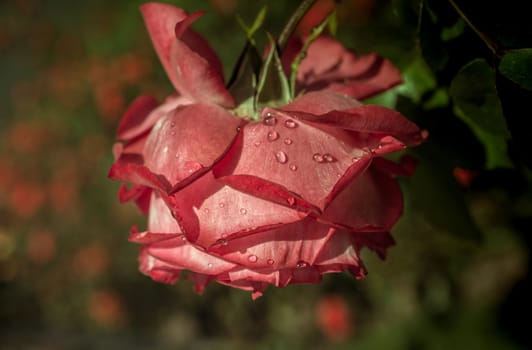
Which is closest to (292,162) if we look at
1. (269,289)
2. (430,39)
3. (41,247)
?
(430,39)

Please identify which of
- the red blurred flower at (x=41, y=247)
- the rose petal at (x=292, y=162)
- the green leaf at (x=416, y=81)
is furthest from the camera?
the red blurred flower at (x=41, y=247)

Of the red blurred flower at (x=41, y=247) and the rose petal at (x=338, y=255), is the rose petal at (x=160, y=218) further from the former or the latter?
the red blurred flower at (x=41, y=247)

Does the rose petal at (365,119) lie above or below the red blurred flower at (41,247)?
above

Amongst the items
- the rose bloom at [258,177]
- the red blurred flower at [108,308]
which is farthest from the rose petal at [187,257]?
the red blurred flower at [108,308]

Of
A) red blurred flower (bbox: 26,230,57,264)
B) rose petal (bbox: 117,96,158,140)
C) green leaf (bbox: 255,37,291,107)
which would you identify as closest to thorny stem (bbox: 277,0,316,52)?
green leaf (bbox: 255,37,291,107)

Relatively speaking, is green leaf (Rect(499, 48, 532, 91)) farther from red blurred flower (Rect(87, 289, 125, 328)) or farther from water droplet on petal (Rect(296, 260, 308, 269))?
red blurred flower (Rect(87, 289, 125, 328))

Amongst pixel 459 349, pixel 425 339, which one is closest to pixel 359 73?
pixel 459 349

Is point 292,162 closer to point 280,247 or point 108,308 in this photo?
point 280,247
